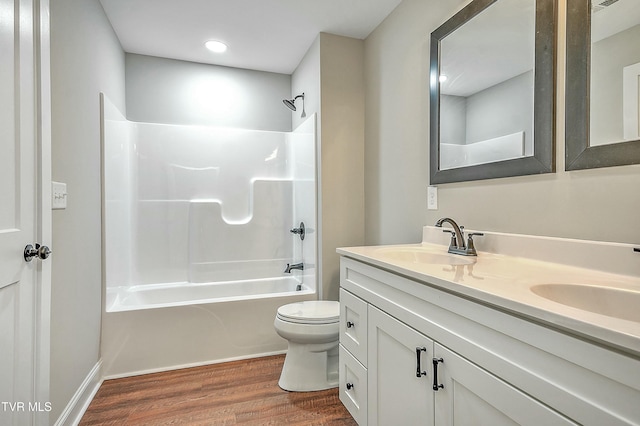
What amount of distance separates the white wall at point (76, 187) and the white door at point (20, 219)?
339mm

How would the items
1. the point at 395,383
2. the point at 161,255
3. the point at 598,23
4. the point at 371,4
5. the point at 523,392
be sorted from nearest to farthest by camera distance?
1. the point at 523,392
2. the point at 598,23
3. the point at 395,383
4. the point at 371,4
5. the point at 161,255

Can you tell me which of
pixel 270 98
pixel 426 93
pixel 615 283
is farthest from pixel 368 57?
pixel 615 283

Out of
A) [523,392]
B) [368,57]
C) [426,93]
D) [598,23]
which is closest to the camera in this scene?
[523,392]

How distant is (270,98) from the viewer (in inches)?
124

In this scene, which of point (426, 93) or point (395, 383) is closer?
point (395, 383)

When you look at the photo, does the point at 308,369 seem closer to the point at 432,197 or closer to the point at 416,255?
the point at 416,255

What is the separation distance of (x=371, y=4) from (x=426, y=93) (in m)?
0.75

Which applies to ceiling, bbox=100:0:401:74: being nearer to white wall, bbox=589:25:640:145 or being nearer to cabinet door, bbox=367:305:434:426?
white wall, bbox=589:25:640:145

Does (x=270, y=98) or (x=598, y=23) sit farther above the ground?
(x=270, y=98)

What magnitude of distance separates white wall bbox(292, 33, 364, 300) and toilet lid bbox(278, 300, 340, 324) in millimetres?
336

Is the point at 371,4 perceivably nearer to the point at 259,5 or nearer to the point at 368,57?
the point at 368,57

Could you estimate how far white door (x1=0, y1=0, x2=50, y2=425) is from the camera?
3.07 feet

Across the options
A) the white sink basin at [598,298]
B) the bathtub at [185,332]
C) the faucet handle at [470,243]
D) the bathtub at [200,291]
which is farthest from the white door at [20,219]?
the faucet handle at [470,243]

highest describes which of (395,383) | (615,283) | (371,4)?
(371,4)
